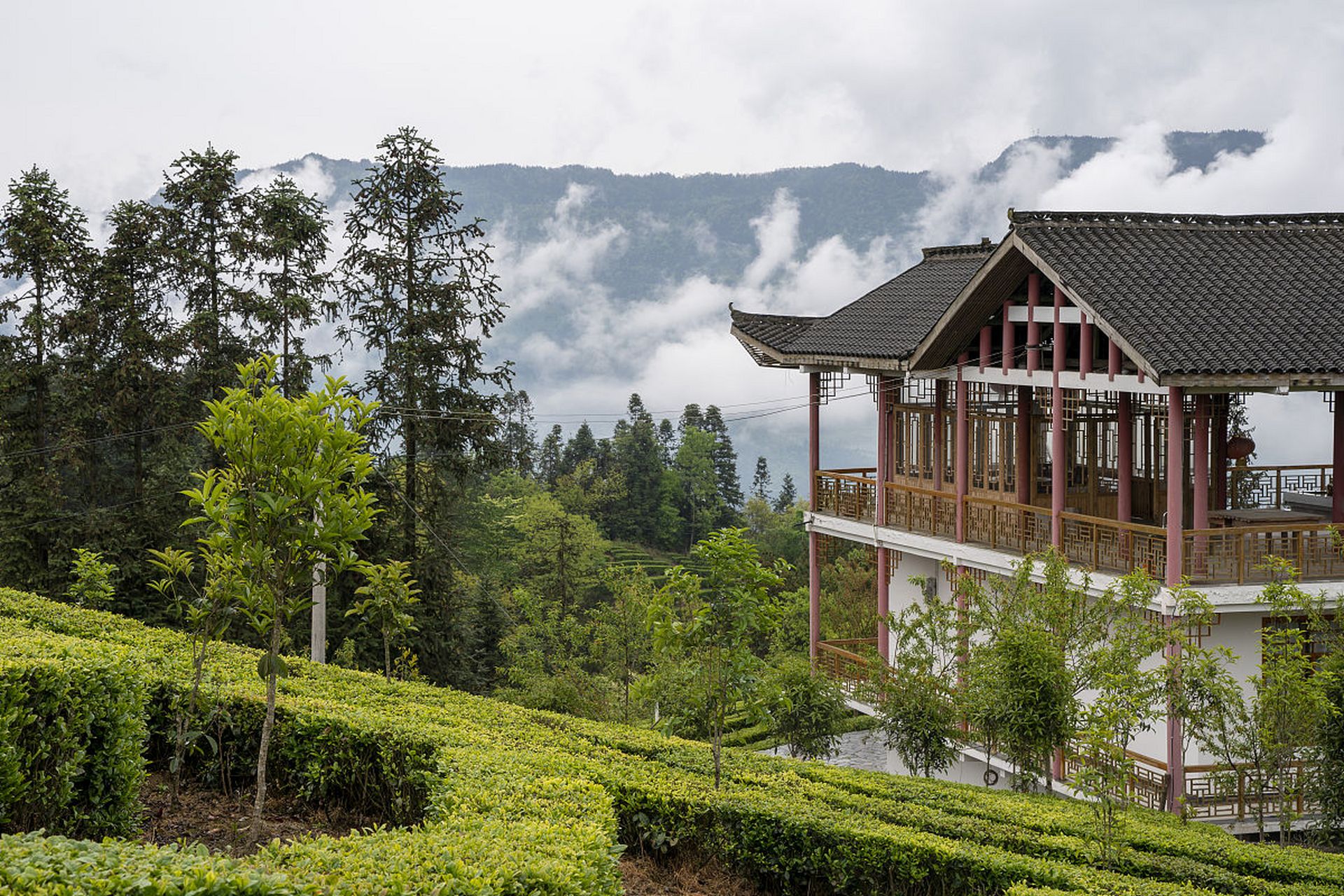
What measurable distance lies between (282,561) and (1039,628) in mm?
8336

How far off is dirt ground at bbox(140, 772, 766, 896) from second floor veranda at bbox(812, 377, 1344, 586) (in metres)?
7.09

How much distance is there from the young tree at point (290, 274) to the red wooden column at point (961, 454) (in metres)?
15.1

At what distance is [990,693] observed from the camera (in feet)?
44.2

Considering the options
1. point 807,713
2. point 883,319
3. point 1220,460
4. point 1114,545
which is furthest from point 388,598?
point 1220,460

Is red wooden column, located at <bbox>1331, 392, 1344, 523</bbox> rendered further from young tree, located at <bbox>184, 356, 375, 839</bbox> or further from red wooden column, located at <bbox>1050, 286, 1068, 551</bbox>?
young tree, located at <bbox>184, 356, 375, 839</bbox>

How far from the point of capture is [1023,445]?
18.6 metres

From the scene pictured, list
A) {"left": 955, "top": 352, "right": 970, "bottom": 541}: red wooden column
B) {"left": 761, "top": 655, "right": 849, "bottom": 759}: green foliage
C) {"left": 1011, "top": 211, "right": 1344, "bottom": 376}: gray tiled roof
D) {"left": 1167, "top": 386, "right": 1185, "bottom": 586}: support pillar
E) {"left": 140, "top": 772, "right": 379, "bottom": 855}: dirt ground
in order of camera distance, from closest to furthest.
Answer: {"left": 140, "top": 772, "right": 379, "bottom": 855}: dirt ground, {"left": 1167, "top": 386, "right": 1185, "bottom": 586}: support pillar, {"left": 1011, "top": 211, "right": 1344, "bottom": 376}: gray tiled roof, {"left": 955, "top": 352, "right": 970, "bottom": 541}: red wooden column, {"left": 761, "top": 655, "right": 849, "bottom": 759}: green foliage

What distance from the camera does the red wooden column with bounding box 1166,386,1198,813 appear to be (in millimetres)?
14102

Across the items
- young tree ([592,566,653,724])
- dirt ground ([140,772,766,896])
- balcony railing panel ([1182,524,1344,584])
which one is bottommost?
young tree ([592,566,653,724])

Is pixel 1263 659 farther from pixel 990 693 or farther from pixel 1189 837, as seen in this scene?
pixel 1189 837

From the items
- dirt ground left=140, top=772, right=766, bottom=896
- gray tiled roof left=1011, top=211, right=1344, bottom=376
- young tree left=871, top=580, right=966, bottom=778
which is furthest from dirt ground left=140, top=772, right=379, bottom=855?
gray tiled roof left=1011, top=211, right=1344, bottom=376

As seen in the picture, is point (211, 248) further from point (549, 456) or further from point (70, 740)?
point (549, 456)

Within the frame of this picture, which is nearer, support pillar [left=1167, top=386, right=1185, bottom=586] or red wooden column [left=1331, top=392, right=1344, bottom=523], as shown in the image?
support pillar [left=1167, top=386, right=1185, bottom=586]

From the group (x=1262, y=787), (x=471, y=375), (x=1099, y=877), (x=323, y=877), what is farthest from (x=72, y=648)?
(x=471, y=375)
